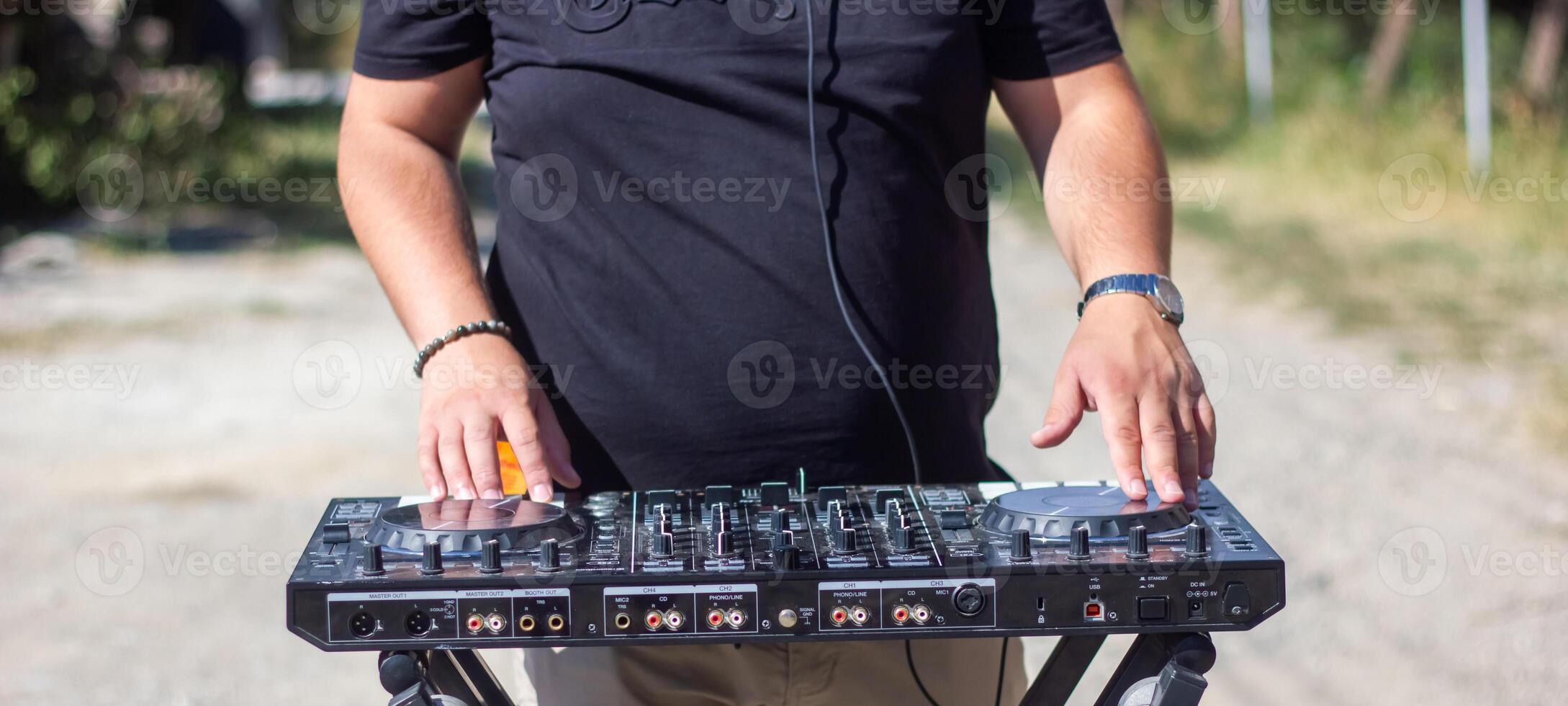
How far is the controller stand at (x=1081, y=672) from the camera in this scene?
4.66 ft

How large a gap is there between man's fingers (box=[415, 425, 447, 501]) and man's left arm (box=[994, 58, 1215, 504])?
655mm

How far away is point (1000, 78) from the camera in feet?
6.71

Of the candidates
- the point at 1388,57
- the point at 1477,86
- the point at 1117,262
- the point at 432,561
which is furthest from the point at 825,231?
the point at 1388,57

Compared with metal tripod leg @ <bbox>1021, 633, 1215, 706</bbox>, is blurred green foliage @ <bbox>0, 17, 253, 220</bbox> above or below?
below

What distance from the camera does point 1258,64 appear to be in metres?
17.5

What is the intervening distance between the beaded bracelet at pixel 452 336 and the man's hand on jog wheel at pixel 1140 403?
65 centimetres

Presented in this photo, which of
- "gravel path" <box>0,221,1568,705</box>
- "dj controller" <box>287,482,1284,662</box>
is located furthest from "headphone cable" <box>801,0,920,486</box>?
"gravel path" <box>0,221,1568,705</box>

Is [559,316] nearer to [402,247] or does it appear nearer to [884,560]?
[402,247]

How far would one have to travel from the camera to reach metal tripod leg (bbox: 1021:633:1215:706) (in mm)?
1452

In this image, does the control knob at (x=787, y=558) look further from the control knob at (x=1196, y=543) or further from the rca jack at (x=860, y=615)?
the control knob at (x=1196, y=543)

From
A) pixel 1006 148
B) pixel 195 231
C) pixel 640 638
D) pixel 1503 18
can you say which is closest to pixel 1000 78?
pixel 640 638

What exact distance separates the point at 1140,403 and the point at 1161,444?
57 millimetres

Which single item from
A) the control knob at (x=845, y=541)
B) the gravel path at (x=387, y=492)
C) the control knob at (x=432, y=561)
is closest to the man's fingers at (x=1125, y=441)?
the control knob at (x=845, y=541)

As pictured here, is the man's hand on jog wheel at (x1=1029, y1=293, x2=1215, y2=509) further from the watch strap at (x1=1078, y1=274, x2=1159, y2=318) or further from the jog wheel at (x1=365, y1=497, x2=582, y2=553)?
the jog wheel at (x1=365, y1=497, x2=582, y2=553)
